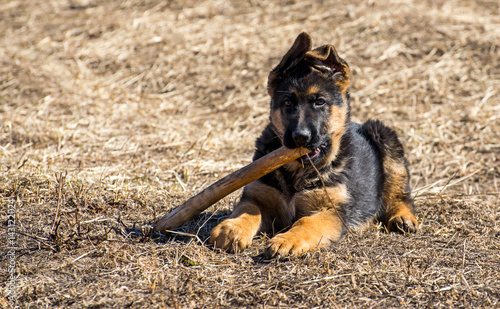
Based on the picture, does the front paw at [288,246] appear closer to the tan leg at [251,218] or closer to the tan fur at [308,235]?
the tan fur at [308,235]

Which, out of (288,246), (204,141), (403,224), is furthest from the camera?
(204,141)

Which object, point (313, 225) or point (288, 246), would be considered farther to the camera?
point (313, 225)

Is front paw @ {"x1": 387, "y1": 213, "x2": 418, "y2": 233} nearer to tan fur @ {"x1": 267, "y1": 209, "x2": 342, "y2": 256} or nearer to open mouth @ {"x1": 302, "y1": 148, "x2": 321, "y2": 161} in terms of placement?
tan fur @ {"x1": 267, "y1": 209, "x2": 342, "y2": 256}

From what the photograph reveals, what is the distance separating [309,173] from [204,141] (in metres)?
2.68

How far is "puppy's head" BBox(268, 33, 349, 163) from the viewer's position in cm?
438

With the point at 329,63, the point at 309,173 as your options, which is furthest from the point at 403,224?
the point at 329,63

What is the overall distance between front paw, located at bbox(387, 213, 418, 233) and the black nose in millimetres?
1499

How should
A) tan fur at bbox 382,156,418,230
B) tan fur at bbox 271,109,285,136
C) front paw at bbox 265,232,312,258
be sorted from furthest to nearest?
tan fur at bbox 382,156,418,230 < tan fur at bbox 271,109,285,136 < front paw at bbox 265,232,312,258

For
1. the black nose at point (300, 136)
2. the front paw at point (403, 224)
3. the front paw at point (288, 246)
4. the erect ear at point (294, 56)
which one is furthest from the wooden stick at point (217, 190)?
the front paw at point (403, 224)

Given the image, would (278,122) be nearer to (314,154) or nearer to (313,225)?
(314,154)

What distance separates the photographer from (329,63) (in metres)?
4.68

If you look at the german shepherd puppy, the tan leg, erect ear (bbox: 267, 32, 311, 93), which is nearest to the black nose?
the german shepherd puppy

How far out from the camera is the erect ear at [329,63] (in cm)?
445

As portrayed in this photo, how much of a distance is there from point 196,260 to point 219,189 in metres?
0.71
